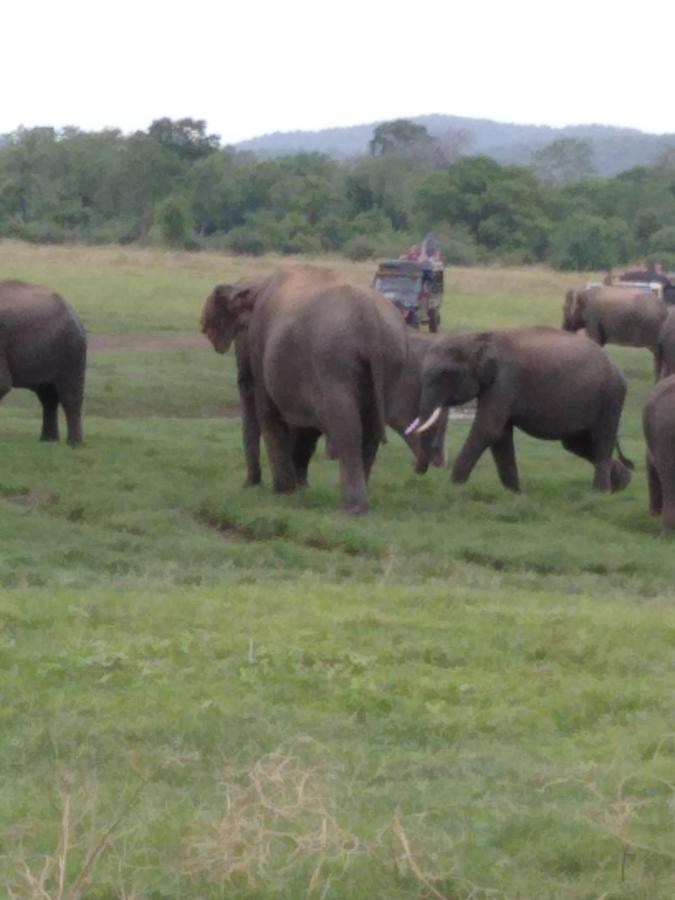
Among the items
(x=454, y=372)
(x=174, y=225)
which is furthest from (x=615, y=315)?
(x=174, y=225)

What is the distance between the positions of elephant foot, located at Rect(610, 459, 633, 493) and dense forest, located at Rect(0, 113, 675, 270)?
1581 inches

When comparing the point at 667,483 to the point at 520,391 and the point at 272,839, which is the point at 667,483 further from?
the point at 272,839

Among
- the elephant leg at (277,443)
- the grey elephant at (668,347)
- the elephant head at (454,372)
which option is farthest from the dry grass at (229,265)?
the elephant leg at (277,443)

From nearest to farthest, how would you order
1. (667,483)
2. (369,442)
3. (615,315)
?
(667,483) < (369,442) < (615,315)

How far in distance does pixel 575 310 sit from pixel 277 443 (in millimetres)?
17976

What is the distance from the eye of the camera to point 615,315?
1197 inches

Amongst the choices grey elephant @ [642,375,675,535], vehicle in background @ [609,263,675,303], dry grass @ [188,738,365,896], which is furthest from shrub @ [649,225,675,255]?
dry grass @ [188,738,365,896]

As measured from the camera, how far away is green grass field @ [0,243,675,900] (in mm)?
4832

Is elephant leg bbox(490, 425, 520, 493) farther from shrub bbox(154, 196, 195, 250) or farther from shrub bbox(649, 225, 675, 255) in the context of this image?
shrub bbox(649, 225, 675, 255)

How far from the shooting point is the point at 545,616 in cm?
852

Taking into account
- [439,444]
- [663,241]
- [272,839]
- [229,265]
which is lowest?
[663,241]

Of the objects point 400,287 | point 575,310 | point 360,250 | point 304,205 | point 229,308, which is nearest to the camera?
point 229,308

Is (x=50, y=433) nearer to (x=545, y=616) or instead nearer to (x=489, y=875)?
(x=545, y=616)

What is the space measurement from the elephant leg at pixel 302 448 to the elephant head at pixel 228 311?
93 centimetres
